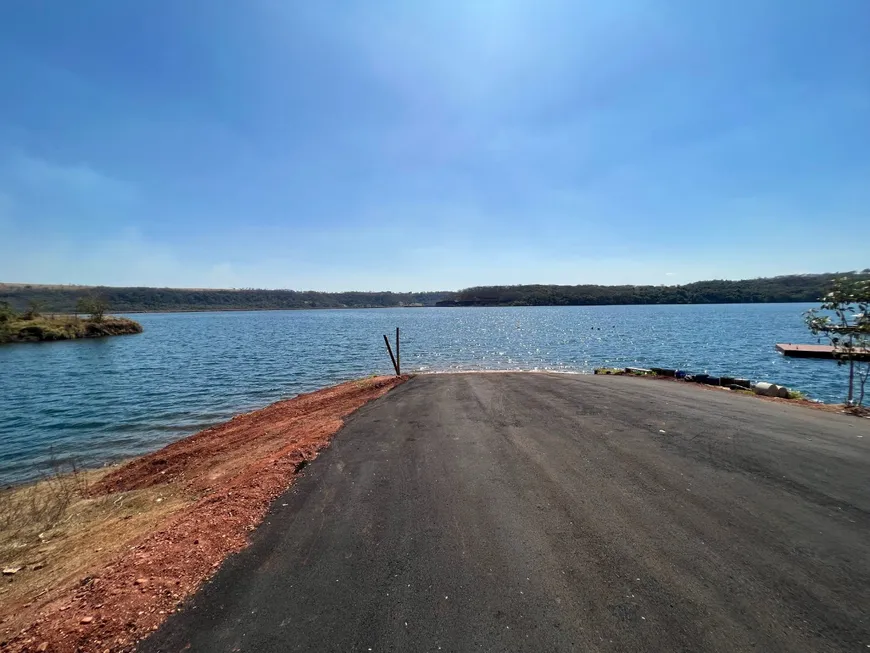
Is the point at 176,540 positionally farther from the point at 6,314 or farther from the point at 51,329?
the point at 6,314

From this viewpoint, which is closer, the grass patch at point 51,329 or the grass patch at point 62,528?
the grass patch at point 62,528

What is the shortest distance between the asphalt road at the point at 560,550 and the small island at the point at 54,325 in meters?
71.7

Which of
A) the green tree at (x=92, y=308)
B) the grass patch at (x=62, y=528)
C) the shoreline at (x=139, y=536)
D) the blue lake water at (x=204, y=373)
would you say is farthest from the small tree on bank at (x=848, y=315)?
the green tree at (x=92, y=308)

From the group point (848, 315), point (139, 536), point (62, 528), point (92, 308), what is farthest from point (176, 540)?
point (92, 308)

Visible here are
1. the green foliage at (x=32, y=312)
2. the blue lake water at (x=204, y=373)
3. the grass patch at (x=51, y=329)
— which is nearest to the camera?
the blue lake water at (x=204, y=373)

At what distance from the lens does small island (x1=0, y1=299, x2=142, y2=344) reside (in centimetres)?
5456

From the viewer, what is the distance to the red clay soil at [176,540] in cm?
374

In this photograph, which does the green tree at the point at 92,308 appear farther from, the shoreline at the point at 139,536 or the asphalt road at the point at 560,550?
the asphalt road at the point at 560,550

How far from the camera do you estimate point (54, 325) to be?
5891 cm

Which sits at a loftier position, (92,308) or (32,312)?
(92,308)

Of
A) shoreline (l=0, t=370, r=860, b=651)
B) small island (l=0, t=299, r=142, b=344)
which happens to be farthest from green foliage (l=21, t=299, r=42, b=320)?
shoreline (l=0, t=370, r=860, b=651)

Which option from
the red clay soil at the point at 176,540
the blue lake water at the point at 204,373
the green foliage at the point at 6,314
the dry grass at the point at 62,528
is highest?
the green foliage at the point at 6,314

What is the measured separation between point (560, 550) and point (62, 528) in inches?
365

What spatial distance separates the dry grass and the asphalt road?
8.24 ft
